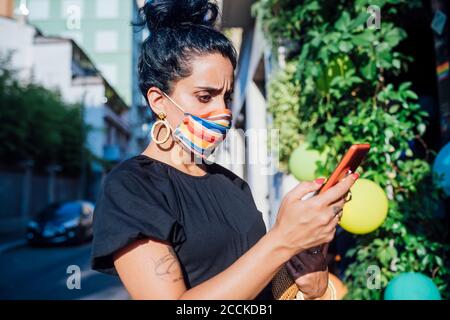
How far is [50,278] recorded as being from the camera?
21.9 ft

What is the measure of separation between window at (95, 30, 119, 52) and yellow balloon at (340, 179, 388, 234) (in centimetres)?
3468

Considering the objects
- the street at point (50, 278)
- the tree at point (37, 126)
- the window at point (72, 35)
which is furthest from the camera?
the window at point (72, 35)

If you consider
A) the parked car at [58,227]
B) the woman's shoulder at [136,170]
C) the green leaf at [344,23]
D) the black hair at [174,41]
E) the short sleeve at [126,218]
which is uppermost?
the green leaf at [344,23]

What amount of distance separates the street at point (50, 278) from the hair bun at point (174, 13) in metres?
3.32

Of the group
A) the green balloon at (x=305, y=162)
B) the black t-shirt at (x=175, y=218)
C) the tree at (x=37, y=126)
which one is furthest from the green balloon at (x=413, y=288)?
the tree at (x=37, y=126)

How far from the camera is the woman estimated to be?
90cm

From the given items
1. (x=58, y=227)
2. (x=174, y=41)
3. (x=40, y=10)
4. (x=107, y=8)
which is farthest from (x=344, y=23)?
(x=107, y=8)

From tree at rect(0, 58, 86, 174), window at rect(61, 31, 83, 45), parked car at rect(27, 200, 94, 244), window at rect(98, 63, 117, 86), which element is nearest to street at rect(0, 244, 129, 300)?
parked car at rect(27, 200, 94, 244)

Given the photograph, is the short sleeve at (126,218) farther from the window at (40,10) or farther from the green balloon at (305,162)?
the window at (40,10)

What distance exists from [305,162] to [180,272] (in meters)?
2.08

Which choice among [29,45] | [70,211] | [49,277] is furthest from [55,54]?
[49,277]

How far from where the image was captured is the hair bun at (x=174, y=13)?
1402mm

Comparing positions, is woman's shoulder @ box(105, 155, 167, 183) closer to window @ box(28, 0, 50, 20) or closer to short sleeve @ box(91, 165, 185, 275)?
short sleeve @ box(91, 165, 185, 275)

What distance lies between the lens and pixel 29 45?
2030 cm
